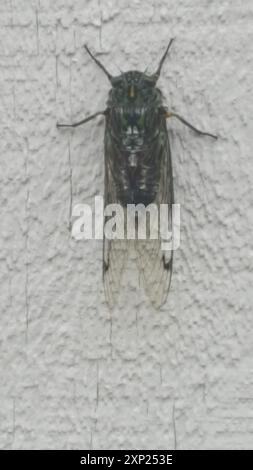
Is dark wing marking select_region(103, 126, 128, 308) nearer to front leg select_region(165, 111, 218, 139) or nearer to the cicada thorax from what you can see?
the cicada thorax

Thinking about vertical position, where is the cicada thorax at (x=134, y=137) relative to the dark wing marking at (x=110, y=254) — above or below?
above

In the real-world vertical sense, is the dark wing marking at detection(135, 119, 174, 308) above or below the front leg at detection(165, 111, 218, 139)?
below

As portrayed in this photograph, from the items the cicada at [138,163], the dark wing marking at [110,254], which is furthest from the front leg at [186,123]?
the dark wing marking at [110,254]

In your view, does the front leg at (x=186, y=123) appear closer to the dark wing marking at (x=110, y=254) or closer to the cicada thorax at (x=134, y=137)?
the cicada thorax at (x=134, y=137)

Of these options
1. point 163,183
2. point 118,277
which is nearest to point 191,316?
point 118,277

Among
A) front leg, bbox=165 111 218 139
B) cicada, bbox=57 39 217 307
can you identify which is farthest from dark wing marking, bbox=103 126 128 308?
front leg, bbox=165 111 218 139

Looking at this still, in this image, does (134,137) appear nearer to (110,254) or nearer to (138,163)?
(138,163)
